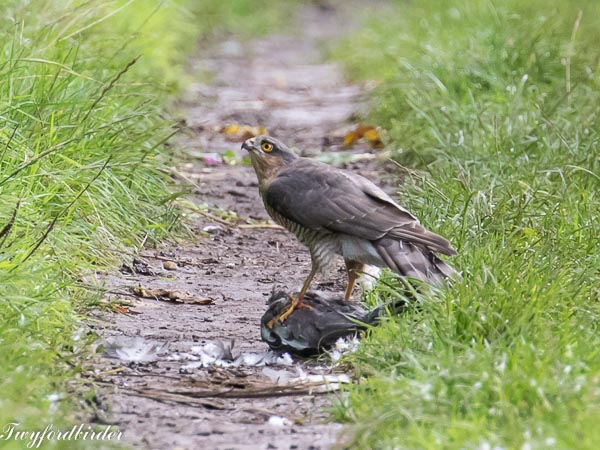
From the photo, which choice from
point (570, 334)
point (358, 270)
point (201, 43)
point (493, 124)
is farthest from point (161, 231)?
point (201, 43)

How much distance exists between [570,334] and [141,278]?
103 inches

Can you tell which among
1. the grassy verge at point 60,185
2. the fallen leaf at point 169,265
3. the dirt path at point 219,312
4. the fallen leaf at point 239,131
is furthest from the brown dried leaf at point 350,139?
the fallen leaf at point 169,265

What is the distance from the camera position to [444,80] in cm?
939

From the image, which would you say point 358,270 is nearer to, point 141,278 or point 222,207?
point 141,278

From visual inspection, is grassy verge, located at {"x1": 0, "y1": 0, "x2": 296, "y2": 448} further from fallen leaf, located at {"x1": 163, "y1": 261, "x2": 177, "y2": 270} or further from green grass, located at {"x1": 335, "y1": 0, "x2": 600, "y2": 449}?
green grass, located at {"x1": 335, "y1": 0, "x2": 600, "y2": 449}

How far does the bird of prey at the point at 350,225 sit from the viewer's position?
5.37 m

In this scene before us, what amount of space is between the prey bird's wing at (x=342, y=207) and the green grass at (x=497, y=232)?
12.2 inches

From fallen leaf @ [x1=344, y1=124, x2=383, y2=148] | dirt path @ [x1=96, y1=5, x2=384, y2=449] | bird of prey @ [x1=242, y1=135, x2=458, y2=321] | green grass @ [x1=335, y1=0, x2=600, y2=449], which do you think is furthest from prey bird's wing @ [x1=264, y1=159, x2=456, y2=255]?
fallen leaf @ [x1=344, y1=124, x2=383, y2=148]

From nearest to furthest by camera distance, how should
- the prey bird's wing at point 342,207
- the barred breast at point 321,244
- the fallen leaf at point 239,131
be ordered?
the prey bird's wing at point 342,207 < the barred breast at point 321,244 < the fallen leaf at point 239,131

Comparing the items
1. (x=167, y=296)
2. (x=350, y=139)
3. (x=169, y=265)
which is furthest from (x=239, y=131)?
(x=167, y=296)

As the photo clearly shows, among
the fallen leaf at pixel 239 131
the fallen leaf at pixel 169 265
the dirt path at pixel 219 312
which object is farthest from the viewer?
the fallen leaf at pixel 239 131

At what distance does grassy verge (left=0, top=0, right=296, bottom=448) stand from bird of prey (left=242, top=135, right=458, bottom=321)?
3.13 feet

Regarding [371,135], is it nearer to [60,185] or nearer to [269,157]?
[269,157]

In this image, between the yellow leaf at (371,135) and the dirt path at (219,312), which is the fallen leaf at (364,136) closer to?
the yellow leaf at (371,135)
